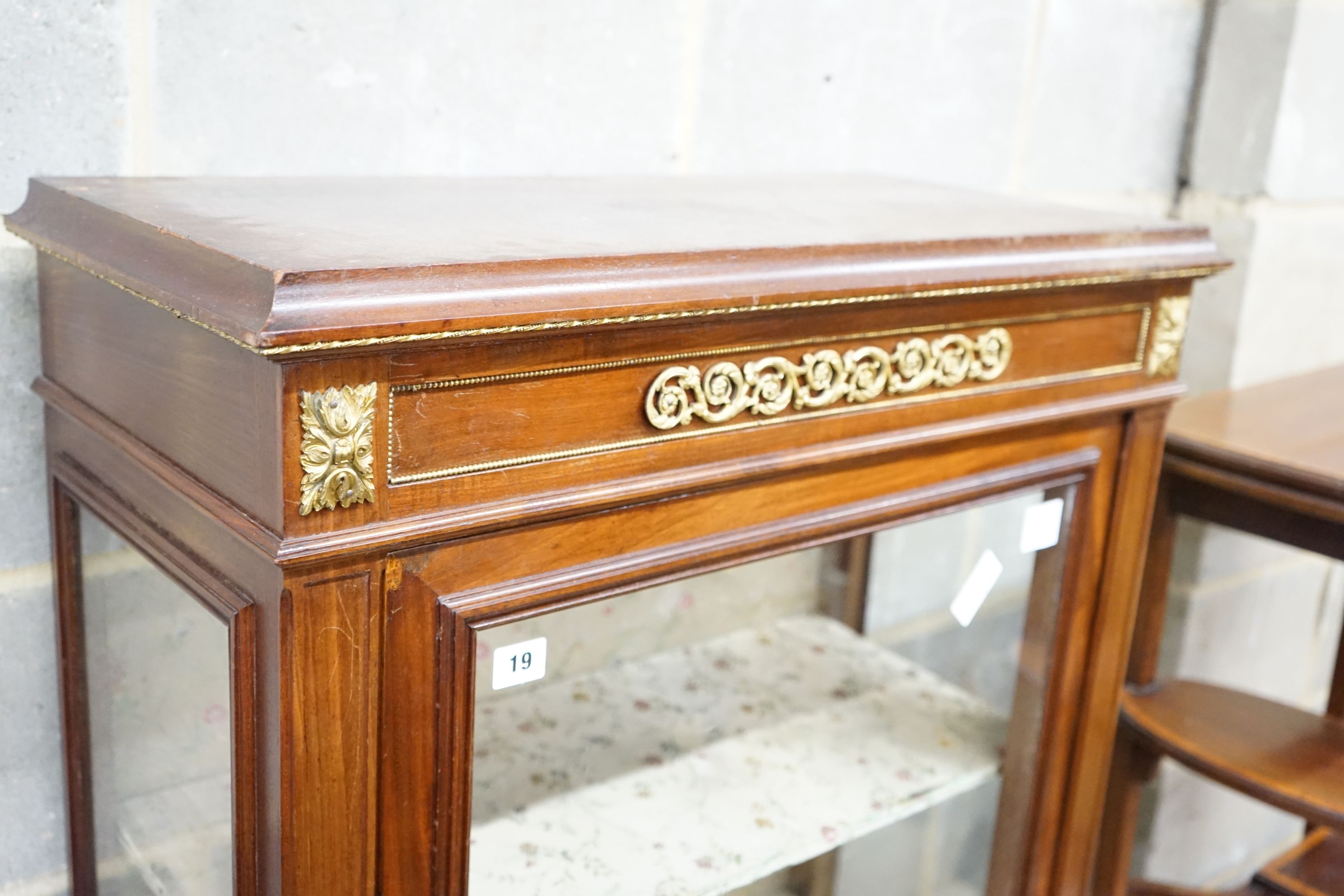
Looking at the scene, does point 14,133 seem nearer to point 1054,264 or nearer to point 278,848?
point 278,848

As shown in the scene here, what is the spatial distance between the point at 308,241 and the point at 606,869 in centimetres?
48

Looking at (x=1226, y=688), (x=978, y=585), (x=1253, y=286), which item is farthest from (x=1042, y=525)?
(x=1253, y=286)

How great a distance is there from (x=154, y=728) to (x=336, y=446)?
363mm

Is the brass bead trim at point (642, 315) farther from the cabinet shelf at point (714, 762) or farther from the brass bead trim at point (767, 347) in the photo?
the cabinet shelf at point (714, 762)

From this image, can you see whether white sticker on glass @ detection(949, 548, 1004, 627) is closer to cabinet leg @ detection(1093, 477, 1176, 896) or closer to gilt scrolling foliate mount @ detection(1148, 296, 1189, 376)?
gilt scrolling foliate mount @ detection(1148, 296, 1189, 376)

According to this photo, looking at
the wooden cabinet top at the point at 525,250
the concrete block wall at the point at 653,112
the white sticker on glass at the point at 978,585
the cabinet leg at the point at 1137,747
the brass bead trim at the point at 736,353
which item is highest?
the concrete block wall at the point at 653,112

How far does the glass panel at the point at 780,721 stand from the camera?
833 mm

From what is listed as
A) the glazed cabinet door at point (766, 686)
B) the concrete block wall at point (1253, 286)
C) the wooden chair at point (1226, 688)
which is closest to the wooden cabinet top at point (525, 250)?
the glazed cabinet door at point (766, 686)

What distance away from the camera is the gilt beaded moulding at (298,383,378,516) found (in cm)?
61

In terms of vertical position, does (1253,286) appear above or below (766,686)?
above

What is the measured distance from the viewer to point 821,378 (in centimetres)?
83

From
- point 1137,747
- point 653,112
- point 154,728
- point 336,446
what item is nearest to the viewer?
point 336,446

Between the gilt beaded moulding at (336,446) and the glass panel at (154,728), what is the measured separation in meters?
0.13

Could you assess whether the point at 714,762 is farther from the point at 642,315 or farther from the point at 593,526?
the point at 642,315
